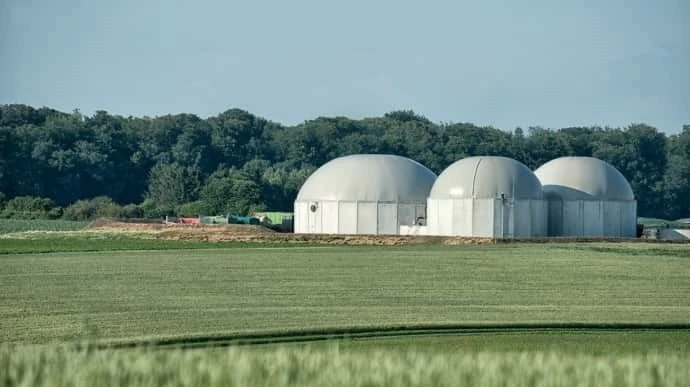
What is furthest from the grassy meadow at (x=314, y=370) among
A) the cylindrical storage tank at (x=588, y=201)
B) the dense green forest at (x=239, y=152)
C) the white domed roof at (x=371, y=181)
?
the dense green forest at (x=239, y=152)

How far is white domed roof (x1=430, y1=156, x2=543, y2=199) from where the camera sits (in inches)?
2739

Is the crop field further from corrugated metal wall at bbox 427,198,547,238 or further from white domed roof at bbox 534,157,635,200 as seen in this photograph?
white domed roof at bbox 534,157,635,200

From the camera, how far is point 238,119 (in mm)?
157375

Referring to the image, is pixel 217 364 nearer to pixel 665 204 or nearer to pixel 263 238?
pixel 263 238

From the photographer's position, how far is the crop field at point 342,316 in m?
10.5

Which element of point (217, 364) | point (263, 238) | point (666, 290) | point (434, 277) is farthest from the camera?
point (263, 238)

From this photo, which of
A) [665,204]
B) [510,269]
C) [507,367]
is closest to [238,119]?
[665,204]

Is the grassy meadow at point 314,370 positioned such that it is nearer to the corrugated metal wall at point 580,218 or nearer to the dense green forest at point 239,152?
the corrugated metal wall at point 580,218

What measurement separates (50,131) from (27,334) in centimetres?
11355

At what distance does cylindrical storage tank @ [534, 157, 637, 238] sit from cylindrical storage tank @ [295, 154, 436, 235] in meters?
7.95

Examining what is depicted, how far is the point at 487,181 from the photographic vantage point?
6969cm

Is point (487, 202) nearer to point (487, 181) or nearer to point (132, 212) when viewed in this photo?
point (487, 181)

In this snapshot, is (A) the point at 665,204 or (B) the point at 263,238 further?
(A) the point at 665,204

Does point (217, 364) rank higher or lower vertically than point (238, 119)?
lower
